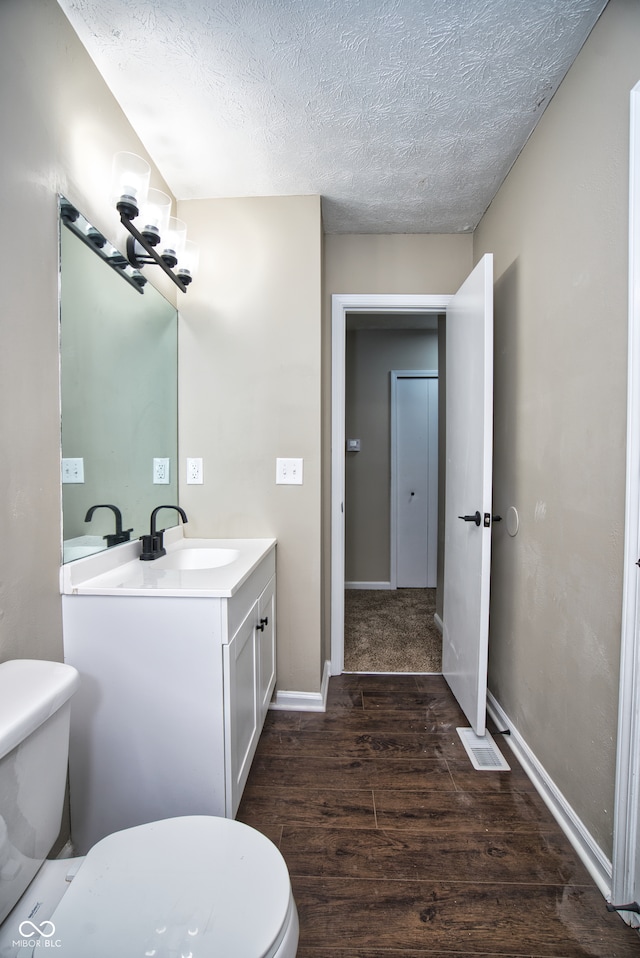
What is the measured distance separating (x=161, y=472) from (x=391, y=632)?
6.19 feet

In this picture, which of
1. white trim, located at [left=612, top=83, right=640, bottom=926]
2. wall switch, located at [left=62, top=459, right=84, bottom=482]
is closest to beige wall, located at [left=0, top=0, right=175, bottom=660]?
wall switch, located at [left=62, top=459, right=84, bottom=482]

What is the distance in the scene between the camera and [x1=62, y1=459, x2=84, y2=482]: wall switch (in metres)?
1.15

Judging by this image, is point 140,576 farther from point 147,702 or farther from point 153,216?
point 153,216

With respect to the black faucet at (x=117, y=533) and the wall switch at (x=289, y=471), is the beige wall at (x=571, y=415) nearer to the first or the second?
the wall switch at (x=289, y=471)

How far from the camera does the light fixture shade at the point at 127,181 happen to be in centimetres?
126

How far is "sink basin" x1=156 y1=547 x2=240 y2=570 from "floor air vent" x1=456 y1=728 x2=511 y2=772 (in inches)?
47.4

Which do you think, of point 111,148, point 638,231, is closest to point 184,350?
point 111,148

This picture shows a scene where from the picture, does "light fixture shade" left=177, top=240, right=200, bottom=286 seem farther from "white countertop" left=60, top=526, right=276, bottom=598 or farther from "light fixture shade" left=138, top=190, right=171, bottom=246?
"white countertop" left=60, top=526, right=276, bottom=598

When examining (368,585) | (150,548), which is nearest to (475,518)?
(150,548)

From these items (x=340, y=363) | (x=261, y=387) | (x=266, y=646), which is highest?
(x=340, y=363)

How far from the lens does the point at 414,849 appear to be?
1.24m

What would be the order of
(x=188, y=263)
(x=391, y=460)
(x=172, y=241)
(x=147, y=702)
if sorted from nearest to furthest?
(x=147, y=702)
(x=172, y=241)
(x=188, y=263)
(x=391, y=460)

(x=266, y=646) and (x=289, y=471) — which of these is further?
(x=289, y=471)

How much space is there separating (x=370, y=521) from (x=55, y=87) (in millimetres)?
3336
